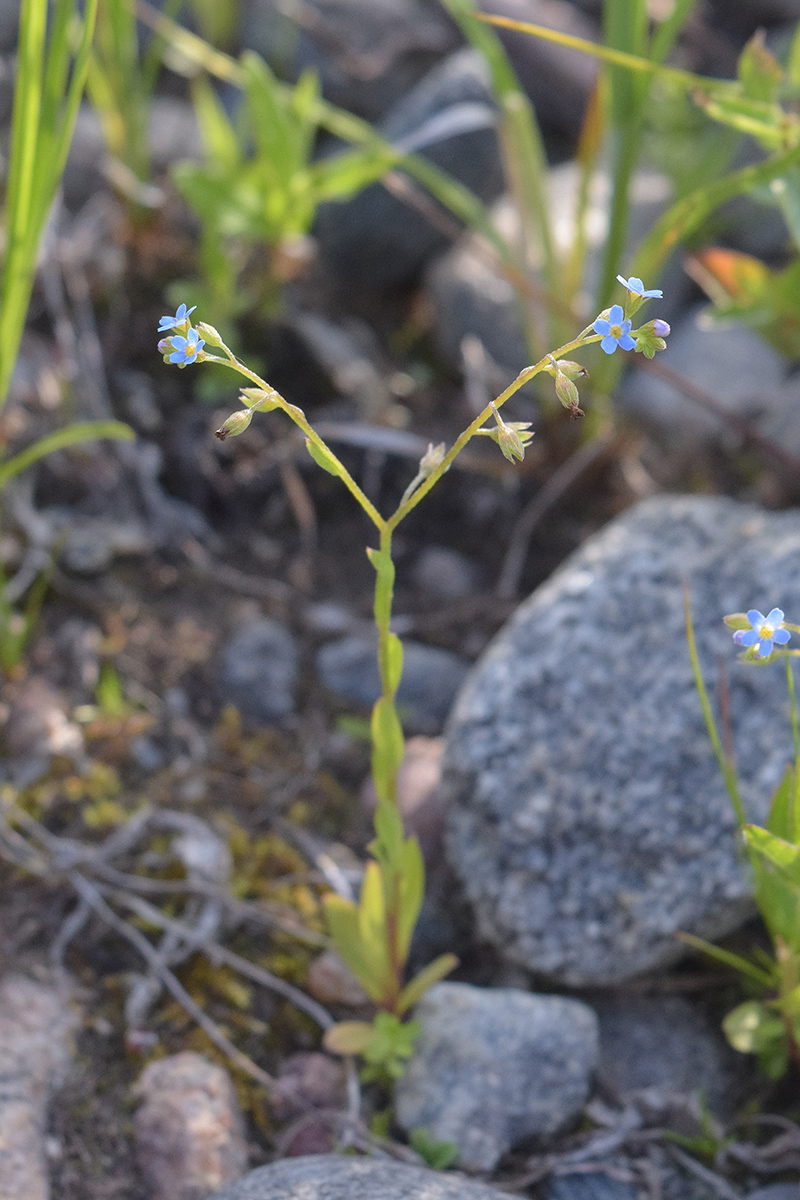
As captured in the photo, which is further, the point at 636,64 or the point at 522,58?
the point at 522,58

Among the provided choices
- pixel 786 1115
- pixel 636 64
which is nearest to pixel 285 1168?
pixel 786 1115

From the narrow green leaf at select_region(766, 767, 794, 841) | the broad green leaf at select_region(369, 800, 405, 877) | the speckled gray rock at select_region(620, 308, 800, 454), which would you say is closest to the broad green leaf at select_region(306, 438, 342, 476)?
the broad green leaf at select_region(369, 800, 405, 877)

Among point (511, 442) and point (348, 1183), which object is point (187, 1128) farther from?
point (511, 442)

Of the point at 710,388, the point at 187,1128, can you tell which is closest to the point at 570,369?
the point at 187,1128

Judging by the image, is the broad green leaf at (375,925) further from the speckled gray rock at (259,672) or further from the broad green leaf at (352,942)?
the speckled gray rock at (259,672)

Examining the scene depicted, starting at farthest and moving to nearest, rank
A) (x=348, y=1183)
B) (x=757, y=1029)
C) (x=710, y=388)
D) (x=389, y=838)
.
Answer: (x=710, y=388)
(x=757, y=1029)
(x=389, y=838)
(x=348, y=1183)

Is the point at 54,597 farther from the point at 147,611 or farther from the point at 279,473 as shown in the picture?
the point at 279,473
